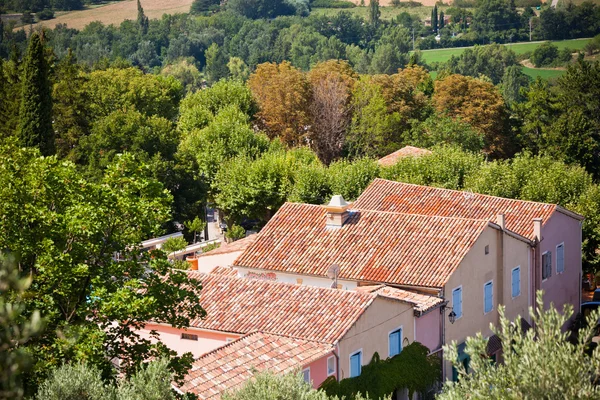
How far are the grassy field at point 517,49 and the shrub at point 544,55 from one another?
3141 millimetres

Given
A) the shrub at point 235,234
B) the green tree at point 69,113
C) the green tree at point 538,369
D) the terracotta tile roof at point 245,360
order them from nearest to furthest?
the green tree at point 538,369 < the terracotta tile roof at point 245,360 < the shrub at point 235,234 < the green tree at point 69,113

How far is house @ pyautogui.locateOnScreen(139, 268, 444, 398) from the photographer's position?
86.6ft

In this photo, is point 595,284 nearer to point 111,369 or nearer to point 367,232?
point 367,232

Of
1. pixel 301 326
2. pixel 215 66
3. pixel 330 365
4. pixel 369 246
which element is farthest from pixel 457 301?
pixel 215 66

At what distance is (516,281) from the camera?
120ft

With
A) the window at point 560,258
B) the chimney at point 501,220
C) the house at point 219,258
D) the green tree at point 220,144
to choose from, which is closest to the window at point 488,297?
the chimney at point 501,220

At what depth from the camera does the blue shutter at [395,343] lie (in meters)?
29.1

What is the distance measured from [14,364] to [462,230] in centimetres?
2599

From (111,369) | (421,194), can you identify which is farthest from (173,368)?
(421,194)

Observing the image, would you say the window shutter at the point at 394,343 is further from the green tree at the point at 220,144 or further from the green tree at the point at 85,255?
the green tree at the point at 220,144

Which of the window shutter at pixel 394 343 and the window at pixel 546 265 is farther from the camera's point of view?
the window at pixel 546 265

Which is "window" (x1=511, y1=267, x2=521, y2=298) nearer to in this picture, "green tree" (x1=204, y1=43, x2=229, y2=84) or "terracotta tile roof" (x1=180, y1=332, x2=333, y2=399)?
"terracotta tile roof" (x1=180, y1=332, x2=333, y2=399)

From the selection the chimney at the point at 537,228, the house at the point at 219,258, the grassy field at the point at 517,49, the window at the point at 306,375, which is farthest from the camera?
the grassy field at the point at 517,49

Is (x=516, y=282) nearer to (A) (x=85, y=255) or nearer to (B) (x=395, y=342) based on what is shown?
(B) (x=395, y=342)
